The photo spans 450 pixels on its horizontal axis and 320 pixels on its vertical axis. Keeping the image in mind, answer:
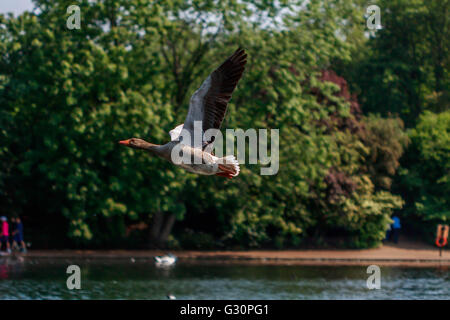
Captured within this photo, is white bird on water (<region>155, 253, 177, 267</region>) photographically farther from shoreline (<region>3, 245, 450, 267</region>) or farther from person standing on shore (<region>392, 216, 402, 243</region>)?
person standing on shore (<region>392, 216, 402, 243</region>)

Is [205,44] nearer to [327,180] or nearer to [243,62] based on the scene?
[327,180]

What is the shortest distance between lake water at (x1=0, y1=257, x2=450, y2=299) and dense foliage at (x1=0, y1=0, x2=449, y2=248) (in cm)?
310

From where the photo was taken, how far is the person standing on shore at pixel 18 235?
30328 mm

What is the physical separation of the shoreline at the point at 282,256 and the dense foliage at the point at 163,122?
3.06ft

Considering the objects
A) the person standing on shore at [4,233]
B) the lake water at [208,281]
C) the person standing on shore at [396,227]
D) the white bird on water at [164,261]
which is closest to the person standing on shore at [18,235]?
the person standing on shore at [4,233]

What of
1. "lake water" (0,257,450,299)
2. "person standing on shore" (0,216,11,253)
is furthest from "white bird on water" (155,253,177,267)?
"person standing on shore" (0,216,11,253)

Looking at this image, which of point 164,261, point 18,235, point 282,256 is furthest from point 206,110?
point 282,256

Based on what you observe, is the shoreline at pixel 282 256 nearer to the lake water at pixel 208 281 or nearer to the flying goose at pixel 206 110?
the lake water at pixel 208 281

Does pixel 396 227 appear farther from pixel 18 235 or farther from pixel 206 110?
pixel 206 110

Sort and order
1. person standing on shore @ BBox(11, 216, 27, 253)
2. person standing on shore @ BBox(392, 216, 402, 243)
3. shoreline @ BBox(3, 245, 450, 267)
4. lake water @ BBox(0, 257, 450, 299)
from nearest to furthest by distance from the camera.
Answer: lake water @ BBox(0, 257, 450, 299) → person standing on shore @ BBox(11, 216, 27, 253) → shoreline @ BBox(3, 245, 450, 267) → person standing on shore @ BBox(392, 216, 402, 243)

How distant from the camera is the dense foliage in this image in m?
29.3

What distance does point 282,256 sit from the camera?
32.9 meters
